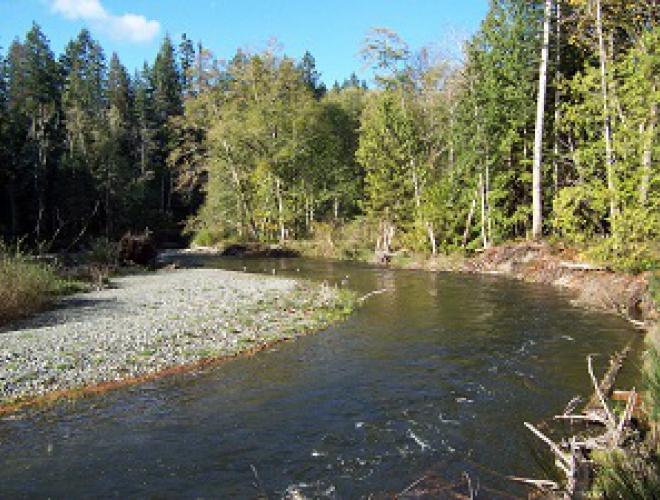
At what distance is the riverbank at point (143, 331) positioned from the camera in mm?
10344

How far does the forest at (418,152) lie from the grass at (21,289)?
7951 mm

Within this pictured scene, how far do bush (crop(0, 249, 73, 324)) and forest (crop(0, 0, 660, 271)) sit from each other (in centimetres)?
803

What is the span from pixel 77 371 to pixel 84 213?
39043 millimetres

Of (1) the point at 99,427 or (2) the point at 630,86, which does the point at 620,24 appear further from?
(1) the point at 99,427

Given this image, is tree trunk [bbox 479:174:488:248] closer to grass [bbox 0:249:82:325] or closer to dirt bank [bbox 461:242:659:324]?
dirt bank [bbox 461:242:659:324]

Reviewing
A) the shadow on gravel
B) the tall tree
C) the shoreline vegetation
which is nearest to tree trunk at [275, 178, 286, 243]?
the shoreline vegetation

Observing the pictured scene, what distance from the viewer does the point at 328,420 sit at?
848 centimetres

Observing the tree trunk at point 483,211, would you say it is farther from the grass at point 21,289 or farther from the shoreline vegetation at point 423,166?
the grass at point 21,289

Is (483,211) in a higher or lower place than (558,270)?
higher

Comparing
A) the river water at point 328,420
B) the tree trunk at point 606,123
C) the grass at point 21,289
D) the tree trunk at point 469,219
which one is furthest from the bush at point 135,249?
the tree trunk at point 606,123

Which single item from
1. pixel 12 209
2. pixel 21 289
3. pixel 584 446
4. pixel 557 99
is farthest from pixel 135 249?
pixel 584 446

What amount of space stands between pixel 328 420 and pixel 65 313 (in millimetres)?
10705

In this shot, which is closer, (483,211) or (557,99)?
(557,99)

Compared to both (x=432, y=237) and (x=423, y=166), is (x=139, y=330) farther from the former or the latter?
(x=423, y=166)
